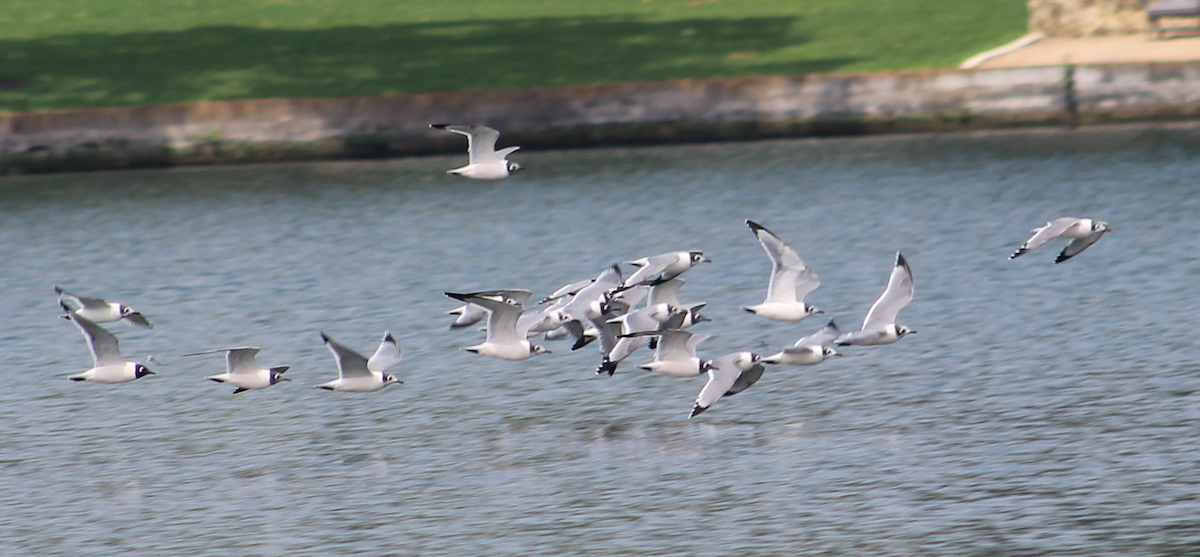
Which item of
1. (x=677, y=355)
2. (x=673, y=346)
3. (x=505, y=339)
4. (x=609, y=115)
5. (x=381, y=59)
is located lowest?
(x=677, y=355)

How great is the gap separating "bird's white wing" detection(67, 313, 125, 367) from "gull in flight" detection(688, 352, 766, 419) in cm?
692

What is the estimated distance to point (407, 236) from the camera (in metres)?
35.9

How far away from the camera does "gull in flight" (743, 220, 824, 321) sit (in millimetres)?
21078

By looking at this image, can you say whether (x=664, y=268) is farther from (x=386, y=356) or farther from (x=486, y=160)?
(x=386, y=356)

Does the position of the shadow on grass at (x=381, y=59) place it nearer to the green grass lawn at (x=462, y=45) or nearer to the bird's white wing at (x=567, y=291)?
the green grass lawn at (x=462, y=45)

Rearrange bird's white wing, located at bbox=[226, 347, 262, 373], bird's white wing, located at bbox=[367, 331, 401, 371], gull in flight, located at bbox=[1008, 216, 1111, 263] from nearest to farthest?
gull in flight, located at bbox=[1008, 216, 1111, 263] < bird's white wing, located at bbox=[226, 347, 262, 373] < bird's white wing, located at bbox=[367, 331, 401, 371]

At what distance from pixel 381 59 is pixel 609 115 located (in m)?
8.23

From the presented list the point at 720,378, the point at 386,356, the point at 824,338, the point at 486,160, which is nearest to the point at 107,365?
the point at 386,356

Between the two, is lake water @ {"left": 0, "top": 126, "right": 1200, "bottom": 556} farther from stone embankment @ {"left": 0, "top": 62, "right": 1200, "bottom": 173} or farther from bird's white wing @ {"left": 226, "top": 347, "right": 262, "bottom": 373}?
stone embankment @ {"left": 0, "top": 62, "right": 1200, "bottom": 173}

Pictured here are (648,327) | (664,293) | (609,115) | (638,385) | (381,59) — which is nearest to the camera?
(648,327)

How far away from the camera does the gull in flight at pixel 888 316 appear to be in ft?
68.9

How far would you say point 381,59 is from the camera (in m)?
47.9

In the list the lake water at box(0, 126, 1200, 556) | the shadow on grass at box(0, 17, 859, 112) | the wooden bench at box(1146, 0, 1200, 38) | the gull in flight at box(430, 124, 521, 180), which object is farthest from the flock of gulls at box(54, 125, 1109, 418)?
the wooden bench at box(1146, 0, 1200, 38)

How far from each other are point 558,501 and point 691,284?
11.0 m
